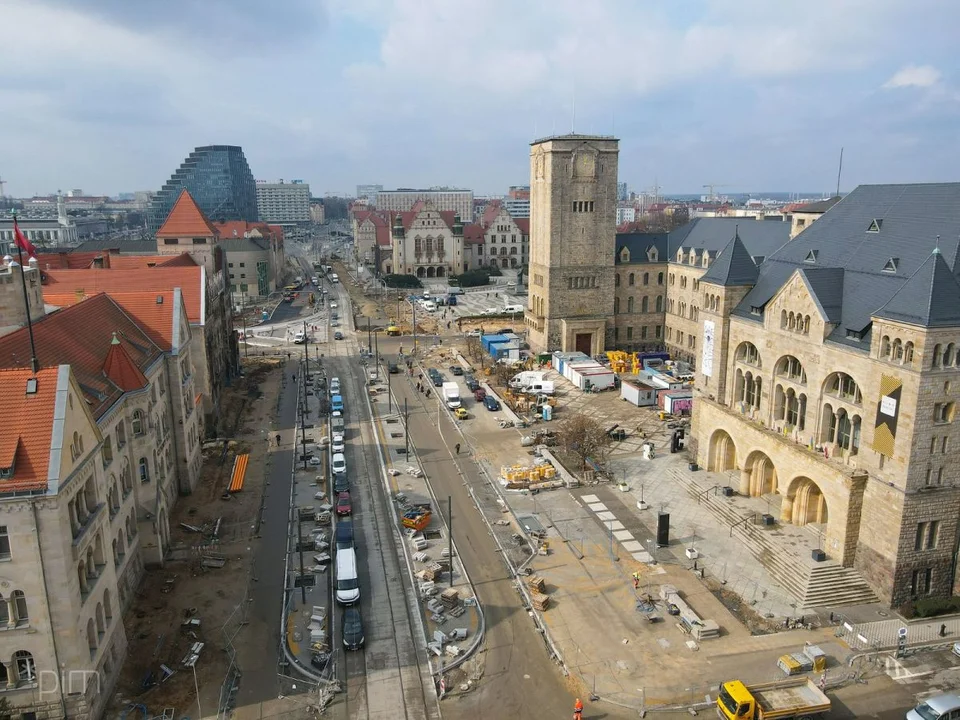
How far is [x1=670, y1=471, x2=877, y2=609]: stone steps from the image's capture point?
141ft

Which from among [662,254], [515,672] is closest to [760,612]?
[515,672]

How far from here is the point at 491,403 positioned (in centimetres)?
8112

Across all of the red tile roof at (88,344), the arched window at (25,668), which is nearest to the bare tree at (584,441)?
the red tile roof at (88,344)

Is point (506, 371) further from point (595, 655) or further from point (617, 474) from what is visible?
point (595, 655)

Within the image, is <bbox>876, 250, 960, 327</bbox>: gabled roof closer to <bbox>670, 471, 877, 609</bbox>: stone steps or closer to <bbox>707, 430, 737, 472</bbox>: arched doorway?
<bbox>670, 471, 877, 609</bbox>: stone steps

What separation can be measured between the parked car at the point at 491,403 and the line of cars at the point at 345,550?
17.3 meters

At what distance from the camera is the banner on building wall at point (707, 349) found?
60769mm

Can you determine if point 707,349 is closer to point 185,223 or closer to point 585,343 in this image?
point 585,343

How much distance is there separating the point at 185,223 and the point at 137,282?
29229 mm

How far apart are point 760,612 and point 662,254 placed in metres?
70.9

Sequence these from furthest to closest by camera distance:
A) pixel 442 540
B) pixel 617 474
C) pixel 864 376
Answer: pixel 617 474 → pixel 442 540 → pixel 864 376

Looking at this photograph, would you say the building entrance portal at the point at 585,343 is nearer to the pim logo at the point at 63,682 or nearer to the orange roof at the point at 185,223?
the orange roof at the point at 185,223

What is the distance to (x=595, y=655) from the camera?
1494 inches

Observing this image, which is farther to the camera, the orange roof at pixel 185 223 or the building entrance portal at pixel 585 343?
the building entrance portal at pixel 585 343
